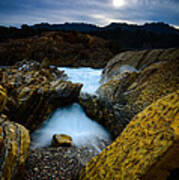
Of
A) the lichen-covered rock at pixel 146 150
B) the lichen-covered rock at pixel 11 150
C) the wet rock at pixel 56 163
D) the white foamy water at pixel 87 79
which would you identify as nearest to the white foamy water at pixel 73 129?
the wet rock at pixel 56 163

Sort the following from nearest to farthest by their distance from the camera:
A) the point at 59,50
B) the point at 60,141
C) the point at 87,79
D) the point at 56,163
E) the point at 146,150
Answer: the point at 146,150, the point at 56,163, the point at 60,141, the point at 87,79, the point at 59,50

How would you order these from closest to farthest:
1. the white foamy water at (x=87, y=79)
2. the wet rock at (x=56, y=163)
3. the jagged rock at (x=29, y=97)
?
1. the wet rock at (x=56, y=163)
2. the jagged rock at (x=29, y=97)
3. the white foamy water at (x=87, y=79)

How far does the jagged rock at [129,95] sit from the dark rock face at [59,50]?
8.54 meters

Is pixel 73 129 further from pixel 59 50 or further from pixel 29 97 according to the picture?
pixel 59 50

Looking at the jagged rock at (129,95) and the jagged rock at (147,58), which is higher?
the jagged rock at (147,58)

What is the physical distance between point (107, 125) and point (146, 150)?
2.53 metres

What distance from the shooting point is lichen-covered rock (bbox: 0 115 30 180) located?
1521 millimetres

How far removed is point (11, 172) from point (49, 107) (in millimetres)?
2664

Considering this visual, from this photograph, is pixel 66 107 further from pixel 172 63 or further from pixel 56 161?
pixel 172 63

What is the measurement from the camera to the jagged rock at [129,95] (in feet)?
9.32

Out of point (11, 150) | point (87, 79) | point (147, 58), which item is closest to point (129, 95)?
point (11, 150)

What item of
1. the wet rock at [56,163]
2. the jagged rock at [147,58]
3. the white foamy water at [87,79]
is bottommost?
the wet rock at [56,163]

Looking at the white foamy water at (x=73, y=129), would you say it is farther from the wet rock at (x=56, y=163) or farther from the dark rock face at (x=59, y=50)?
the dark rock face at (x=59, y=50)

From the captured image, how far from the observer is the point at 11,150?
1.68 meters
